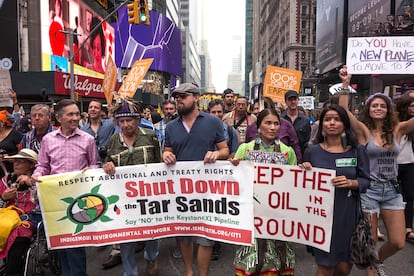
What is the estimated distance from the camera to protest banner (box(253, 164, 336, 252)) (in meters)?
3.33

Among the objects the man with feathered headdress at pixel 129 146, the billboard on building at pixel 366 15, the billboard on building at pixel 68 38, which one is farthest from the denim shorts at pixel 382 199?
the billboard on building at pixel 366 15

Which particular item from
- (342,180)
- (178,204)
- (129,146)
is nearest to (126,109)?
(129,146)

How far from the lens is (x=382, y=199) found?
3775 mm

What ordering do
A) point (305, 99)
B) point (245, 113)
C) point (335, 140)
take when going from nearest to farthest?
point (335, 140), point (245, 113), point (305, 99)

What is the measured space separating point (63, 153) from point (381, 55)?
579 centimetres

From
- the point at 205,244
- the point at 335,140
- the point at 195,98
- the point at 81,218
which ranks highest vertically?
the point at 195,98

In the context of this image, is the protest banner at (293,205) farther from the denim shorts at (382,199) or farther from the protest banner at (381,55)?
the protest banner at (381,55)

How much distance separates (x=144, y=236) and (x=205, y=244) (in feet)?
2.01

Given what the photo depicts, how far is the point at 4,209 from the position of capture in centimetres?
394

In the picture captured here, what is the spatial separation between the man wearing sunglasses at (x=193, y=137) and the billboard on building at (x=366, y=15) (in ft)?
99.8

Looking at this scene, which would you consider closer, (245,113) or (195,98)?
(195,98)

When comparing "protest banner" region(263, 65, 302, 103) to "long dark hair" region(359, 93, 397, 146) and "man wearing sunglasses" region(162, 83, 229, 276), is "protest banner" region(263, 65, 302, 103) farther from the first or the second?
"man wearing sunglasses" region(162, 83, 229, 276)

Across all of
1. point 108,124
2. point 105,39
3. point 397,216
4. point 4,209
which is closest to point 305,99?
point 108,124

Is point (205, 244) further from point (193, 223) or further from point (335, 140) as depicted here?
point (335, 140)
